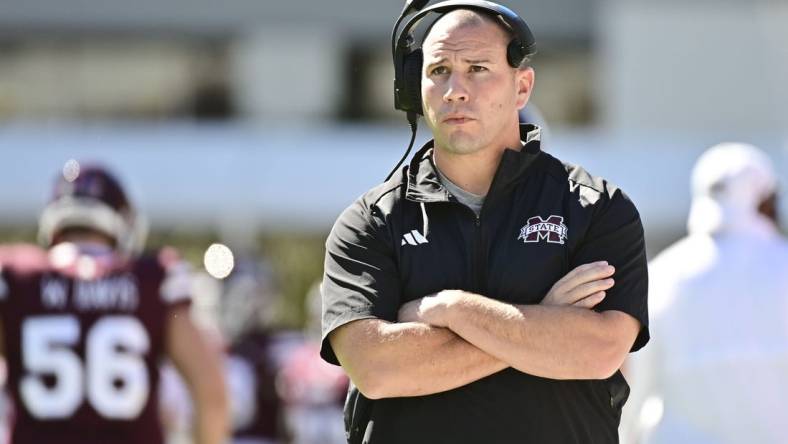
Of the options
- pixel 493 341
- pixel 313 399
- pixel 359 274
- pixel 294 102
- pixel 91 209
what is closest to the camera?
pixel 493 341

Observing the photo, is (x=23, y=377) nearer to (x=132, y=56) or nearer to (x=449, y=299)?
(x=449, y=299)

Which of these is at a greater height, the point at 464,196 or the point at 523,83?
the point at 523,83

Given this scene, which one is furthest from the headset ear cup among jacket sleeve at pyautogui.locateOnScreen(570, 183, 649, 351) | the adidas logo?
jacket sleeve at pyautogui.locateOnScreen(570, 183, 649, 351)

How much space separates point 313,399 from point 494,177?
7.68m

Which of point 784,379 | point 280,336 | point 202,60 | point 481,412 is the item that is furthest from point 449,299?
point 202,60

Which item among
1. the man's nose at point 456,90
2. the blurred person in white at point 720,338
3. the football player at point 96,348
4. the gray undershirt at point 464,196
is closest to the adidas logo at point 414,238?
the gray undershirt at point 464,196

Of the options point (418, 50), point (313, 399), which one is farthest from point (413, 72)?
point (313, 399)

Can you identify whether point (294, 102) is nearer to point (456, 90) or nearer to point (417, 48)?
point (417, 48)

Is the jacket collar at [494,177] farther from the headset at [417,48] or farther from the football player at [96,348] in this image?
the football player at [96,348]

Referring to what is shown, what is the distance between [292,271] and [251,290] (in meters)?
10.9

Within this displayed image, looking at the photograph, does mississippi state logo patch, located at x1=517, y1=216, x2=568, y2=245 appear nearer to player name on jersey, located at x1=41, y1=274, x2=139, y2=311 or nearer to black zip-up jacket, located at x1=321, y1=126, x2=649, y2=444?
black zip-up jacket, located at x1=321, y1=126, x2=649, y2=444

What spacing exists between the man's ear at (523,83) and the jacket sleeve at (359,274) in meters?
0.47

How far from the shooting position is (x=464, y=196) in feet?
12.9

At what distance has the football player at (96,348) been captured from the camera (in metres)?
5.63
